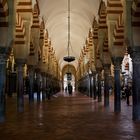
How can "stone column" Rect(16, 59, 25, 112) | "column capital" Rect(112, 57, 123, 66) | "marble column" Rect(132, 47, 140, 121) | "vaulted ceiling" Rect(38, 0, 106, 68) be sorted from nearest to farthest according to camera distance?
"marble column" Rect(132, 47, 140, 121) → "stone column" Rect(16, 59, 25, 112) → "column capital" Rect(112, 57, 123, 66) → "vaulted ceiling" Rect(38, 0, 106, 68)

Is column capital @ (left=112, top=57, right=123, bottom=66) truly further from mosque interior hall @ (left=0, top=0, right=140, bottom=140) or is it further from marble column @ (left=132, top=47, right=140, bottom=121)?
marble column @ (left=132, top=47, right=140, bottom=121)

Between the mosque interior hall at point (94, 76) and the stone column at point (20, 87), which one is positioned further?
the stone column at point (20, 87)

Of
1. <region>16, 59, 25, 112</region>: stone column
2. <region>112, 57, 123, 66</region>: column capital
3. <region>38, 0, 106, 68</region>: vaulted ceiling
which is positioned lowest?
<region>16, 59, 25, 112</region>: stone column

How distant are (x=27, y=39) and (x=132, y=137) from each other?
7.27 meters

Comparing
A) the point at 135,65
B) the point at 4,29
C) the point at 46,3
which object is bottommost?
the point at 135,65

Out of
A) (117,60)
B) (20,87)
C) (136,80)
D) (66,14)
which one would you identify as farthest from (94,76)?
(136,80)

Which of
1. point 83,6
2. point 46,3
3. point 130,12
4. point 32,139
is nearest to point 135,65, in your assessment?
point 130,12

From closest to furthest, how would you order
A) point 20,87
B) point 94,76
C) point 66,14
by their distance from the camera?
point 20,87, point 66,14, point 94,76

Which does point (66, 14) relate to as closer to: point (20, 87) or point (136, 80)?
point (20, 87)

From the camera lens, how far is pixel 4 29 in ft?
30.3

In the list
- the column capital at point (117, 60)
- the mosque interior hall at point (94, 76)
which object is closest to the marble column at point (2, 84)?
the mosque interior hall at point (94, 76)

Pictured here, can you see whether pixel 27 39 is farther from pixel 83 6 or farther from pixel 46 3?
pixel 83 6

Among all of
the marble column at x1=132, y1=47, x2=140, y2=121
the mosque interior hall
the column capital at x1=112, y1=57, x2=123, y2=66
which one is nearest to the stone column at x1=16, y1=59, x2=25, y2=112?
the mosque interior hall

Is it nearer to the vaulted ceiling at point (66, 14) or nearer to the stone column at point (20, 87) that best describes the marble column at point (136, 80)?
the stone column at point (20, 87)
